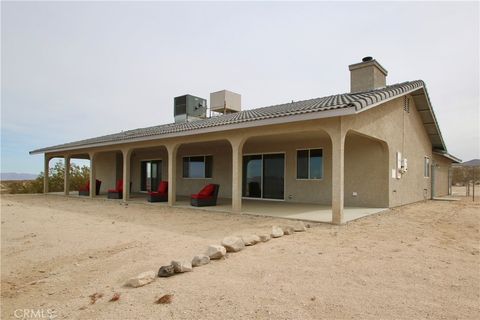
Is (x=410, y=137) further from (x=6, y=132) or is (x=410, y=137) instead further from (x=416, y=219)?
(x=6, y=132)

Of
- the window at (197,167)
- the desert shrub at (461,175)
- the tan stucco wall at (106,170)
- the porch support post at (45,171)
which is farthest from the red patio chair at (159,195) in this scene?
the desert shrub at (461,175)

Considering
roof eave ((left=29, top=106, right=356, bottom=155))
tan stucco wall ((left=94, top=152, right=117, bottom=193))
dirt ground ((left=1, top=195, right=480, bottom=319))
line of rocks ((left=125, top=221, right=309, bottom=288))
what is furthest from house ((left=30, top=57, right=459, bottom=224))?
tan stucco wall ((left=94, top=152, right=117, bottom=193))

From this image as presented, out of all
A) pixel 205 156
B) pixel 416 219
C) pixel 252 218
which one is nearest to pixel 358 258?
pixel 252 218

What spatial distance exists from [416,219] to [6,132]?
87.2 ft

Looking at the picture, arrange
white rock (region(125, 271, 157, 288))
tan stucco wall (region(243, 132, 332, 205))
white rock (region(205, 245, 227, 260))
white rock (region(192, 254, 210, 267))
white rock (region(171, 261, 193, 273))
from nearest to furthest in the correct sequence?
1. white rock (region(125, 271, 157, 288))
2. white rock (region(171, 261, 193, 273))
3. white rock (region(192, 254, 210, 267))
4. white rock (region(205, 245, 227, 260))
5. tan stucco wall (region(243, 132, 332, 205))

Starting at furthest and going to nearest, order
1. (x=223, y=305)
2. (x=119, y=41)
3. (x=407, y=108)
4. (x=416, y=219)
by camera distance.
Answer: (x=407, y=108) → (x=119, y=41) → (x=416, y=219) → (x=223, y=305)

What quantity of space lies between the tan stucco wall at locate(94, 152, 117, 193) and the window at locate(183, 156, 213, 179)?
6738mm

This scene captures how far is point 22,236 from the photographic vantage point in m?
6.11

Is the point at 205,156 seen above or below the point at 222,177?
above

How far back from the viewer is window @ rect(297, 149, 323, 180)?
11.1 metres

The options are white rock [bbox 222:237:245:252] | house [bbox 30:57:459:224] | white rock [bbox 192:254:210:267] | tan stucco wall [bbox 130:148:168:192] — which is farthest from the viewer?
tan stucco wall [bbox 130:148:168:192]

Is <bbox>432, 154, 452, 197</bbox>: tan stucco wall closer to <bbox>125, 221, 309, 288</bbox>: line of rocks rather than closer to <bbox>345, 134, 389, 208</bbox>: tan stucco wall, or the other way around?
<bbox>345, 134, 389, 208</bbox>: tan stucco wall

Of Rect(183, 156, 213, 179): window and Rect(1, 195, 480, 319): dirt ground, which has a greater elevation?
Rect(183, 156, 213, 179): window

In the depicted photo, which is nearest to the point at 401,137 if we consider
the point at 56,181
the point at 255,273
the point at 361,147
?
the point at 361,147
